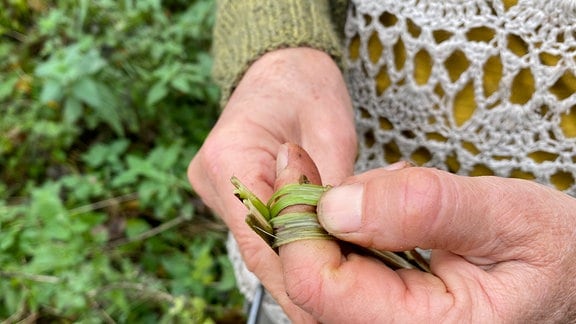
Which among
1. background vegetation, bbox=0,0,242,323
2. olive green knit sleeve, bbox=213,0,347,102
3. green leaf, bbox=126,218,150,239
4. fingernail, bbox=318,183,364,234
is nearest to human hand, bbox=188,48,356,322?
olive green knit sleeve, bbox=213,0,347,102

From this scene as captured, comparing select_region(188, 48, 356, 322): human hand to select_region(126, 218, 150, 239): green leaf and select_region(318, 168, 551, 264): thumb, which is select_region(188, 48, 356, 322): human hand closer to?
select_region(318, 168, 551, 264): thumb

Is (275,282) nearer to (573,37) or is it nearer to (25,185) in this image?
(573,37)

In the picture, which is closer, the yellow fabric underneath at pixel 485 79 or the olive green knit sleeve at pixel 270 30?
the yellow fabric underneath at pixel 485 79

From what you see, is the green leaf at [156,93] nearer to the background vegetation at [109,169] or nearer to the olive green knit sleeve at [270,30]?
the background vegetation at [109,169]

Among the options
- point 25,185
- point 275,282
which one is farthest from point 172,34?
point 275,282

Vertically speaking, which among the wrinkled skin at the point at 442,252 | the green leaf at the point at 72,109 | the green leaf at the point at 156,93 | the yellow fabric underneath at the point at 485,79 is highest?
the yellow fabric underneath at the point at 485,79

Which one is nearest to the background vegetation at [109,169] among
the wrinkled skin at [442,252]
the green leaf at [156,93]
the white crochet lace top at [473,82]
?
the green leaf at [156,93]

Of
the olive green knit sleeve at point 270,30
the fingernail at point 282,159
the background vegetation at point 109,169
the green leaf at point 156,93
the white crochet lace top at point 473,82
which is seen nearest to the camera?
the fingernail at point 282,159

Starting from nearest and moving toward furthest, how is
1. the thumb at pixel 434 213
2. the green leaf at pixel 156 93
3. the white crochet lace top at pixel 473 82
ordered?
the thumb at pixel 434 213, the white crochet lace top at pixel 473 82, the green leaf at pixel 156 93
